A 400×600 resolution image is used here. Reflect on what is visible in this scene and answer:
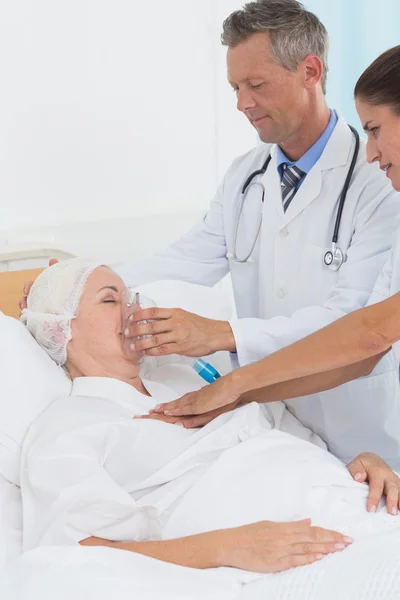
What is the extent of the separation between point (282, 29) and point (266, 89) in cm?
17

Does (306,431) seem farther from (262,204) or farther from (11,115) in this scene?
(11,115)

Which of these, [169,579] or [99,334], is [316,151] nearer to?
[99,334]

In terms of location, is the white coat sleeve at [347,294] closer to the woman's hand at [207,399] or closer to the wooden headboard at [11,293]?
the woman's hand at [207,399]

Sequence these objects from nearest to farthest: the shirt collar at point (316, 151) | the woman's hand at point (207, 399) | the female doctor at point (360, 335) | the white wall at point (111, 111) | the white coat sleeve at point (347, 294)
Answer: the female doctor at point (360, 335) → the woman's hand at point (207, 399) → the white coat sleeve at point (347, 294) → the shirt collar at point (316, 151) → the white wall at point (111, 111)

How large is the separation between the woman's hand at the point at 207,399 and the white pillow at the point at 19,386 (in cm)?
27

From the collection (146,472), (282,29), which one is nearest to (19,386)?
(146,472)

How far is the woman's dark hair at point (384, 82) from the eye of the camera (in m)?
1.84

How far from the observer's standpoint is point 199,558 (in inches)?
64.3

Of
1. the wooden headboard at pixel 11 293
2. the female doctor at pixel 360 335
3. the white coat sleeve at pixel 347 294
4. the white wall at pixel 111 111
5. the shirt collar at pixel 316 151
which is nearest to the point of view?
the female doctor at pixel 360 335

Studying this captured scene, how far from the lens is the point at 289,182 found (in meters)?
2.56

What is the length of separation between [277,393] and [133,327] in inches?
16.9

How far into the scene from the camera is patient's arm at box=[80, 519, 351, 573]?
1.62 meters

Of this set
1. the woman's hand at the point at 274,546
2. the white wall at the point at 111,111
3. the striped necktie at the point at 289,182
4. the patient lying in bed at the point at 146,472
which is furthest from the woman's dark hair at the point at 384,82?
the white wall at the point at 111,111

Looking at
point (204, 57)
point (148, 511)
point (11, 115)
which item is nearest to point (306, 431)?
point (148, 511)
